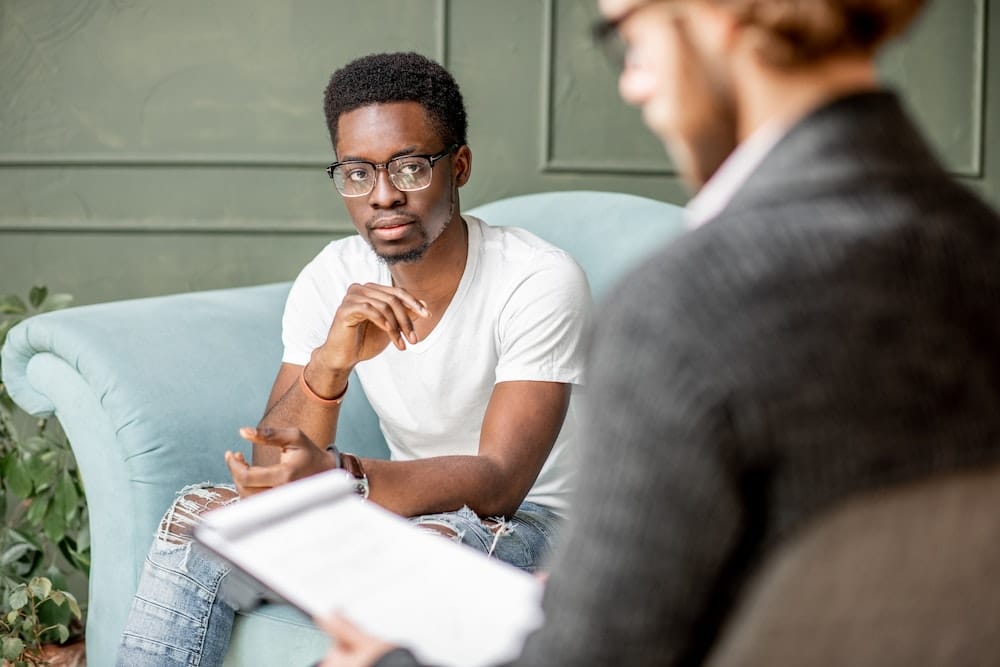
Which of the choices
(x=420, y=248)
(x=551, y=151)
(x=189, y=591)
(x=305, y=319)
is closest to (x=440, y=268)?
(x=420, y=248)

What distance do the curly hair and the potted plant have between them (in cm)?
172

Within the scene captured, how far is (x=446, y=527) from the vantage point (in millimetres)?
1438

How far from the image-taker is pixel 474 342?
1.75 meters

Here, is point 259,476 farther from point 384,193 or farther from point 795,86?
point 795,86

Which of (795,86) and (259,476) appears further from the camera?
(259,476)

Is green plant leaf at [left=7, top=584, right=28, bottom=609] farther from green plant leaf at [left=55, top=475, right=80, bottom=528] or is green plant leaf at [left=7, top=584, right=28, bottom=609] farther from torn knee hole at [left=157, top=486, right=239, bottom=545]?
torn knee hole at [left=157, top=486, right=239, bottom=545]

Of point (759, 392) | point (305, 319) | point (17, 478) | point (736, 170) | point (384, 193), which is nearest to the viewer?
point (759, 392)

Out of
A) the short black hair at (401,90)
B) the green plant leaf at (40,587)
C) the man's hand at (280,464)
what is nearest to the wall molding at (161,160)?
the short black hair at (401,90)

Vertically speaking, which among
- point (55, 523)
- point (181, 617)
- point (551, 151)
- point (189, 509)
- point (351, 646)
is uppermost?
point (551, 151)

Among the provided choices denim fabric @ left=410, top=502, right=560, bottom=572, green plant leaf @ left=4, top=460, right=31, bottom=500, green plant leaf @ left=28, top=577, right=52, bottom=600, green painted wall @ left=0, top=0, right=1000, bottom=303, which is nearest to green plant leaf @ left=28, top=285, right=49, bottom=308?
green plant leaf @ left=4, top=460, right=31, bottom=500

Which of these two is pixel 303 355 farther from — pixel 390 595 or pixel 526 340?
pixel 390 595

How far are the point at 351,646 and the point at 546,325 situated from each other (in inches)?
36.7

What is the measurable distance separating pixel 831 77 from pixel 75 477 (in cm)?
193

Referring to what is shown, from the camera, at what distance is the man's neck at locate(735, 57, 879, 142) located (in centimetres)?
65
